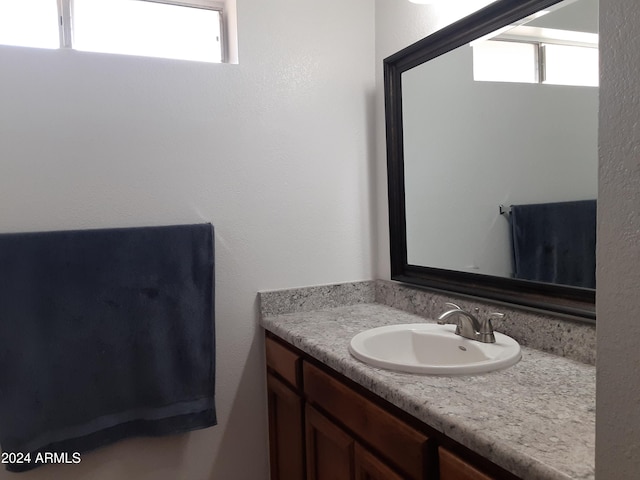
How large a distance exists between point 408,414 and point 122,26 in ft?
5.29

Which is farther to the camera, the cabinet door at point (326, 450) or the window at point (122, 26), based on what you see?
the window at point (122, 26)

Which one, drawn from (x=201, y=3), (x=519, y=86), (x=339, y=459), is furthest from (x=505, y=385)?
(x=201, y=3)

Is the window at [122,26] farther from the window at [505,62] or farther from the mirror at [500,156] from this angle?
the window at [505,62]

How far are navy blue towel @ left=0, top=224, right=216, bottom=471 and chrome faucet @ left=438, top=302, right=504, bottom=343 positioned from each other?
32.5 inches

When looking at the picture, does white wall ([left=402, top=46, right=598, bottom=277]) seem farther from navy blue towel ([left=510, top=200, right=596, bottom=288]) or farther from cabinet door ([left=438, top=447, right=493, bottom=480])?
cabinet door ([left=438, top=447, right=493, bottom=480])

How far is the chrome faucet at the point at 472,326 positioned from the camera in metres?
1.29

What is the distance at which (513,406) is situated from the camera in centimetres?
92

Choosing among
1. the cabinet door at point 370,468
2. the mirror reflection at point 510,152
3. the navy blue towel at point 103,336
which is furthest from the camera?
the navy blue towel at point 103,336

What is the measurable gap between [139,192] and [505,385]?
1.26 metres

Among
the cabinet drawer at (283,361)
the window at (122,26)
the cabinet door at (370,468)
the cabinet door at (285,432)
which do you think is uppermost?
the window at (122,26)

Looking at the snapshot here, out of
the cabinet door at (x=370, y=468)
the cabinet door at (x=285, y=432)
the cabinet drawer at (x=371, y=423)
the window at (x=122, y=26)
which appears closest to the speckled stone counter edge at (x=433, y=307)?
the cabinet door at (x=285, y=432)

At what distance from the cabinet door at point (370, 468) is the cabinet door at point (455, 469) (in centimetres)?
16

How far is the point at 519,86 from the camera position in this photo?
134cm

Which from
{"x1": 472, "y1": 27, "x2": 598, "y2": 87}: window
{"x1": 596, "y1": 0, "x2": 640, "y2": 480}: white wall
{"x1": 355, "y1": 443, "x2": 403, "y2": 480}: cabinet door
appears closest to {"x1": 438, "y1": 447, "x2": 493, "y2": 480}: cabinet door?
{"x1": 355, "y1": 443, "x2": 403, "y2": 480}: cabinet door
